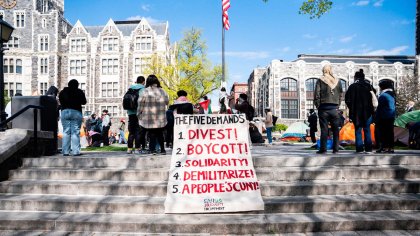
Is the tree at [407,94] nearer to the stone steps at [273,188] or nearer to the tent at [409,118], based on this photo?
the tent at [409,118]

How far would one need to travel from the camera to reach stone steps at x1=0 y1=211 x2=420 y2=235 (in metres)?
3.98

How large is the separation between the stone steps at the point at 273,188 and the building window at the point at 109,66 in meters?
39.7

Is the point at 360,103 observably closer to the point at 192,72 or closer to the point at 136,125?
the point at 136,125

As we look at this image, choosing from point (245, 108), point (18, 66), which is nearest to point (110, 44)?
point (18, 66)

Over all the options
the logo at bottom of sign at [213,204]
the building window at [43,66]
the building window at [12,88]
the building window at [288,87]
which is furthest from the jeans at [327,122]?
the building window at [12,88]

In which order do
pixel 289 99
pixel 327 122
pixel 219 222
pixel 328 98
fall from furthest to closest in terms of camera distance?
1. pixel 289 99
2. pixel 327 122
3. pixel 328 98
4. pixel 219 222

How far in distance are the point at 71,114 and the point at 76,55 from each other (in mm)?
40612

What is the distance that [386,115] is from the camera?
7188 millimetres

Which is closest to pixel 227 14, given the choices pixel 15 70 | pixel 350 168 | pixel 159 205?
pixel 350 168

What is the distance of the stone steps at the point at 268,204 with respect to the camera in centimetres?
442

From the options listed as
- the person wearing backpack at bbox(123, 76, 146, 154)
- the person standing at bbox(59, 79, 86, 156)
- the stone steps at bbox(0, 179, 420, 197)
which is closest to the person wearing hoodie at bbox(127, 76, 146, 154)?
the person wearing backpack at bbox(123, 76, 146, 154)

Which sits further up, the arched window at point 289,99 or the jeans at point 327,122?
the arched window at point 289,99

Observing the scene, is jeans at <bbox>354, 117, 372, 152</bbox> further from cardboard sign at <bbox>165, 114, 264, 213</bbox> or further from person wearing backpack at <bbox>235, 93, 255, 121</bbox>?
cardboard sign at <bbox>165, 114, 264, 213</bbox>

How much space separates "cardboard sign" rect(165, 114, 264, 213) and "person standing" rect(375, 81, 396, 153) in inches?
168
